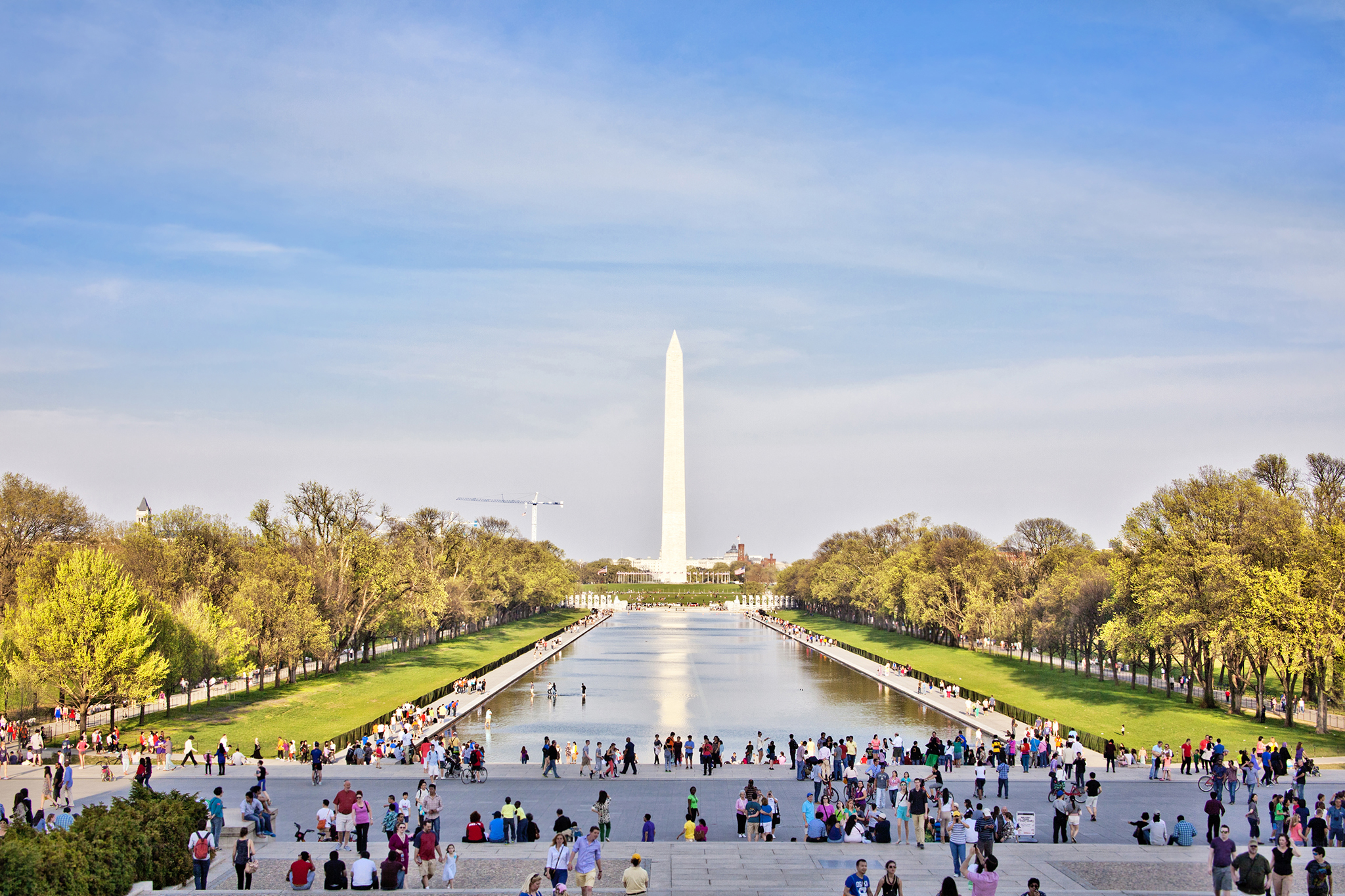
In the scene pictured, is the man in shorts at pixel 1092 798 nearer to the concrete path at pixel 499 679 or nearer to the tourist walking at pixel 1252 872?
the tourist walking at pixel 1252 872

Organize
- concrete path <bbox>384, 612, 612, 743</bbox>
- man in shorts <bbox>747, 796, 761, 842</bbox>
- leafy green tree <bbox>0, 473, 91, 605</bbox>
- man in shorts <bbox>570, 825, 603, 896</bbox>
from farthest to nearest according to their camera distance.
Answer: leafy green tree <bbox>0, 473, 91, 605</bbox> < concrete path <bbox>384, 612, 612, 743</bbox> < man in shorts <bbox>747, 796, 761, 842</bbox> < man in shorts <bbox>570, 825, 603, 896</bbox>

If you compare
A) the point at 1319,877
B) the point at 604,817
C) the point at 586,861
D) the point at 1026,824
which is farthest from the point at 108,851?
the point at 1319,877

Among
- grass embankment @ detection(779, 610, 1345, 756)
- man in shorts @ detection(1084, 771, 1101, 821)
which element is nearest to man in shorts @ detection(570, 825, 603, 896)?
man in shorts @ detection(1084, 771, 1101, 821)

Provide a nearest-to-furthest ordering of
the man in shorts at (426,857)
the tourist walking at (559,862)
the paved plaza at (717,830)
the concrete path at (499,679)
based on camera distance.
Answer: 1. the tourist walking at (559,862)
2. the man in shorts at (426,857)
3. the paved plaza at (717,830)
4. the concrete path at (499,679)

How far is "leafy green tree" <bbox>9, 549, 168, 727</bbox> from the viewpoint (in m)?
37.1

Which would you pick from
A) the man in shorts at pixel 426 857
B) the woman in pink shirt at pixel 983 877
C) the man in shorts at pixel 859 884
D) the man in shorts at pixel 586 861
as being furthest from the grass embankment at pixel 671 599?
the man in shorts at pixel 859 884

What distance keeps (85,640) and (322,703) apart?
14.5 metres

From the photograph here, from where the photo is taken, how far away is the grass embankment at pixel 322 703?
40844 millimetres

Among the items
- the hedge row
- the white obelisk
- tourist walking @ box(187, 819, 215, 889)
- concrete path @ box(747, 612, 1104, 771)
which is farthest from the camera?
the white obelisk

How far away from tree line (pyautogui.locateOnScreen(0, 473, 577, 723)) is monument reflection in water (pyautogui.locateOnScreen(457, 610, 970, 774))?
37.8 feet

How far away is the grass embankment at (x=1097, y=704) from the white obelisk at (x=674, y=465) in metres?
73.1

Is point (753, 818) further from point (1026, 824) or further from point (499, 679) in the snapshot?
point (499, 679)

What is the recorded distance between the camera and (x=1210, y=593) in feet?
141

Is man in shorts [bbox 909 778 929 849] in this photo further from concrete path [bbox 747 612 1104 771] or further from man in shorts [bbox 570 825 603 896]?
concrete path [bbox 747 612 1104 771]
